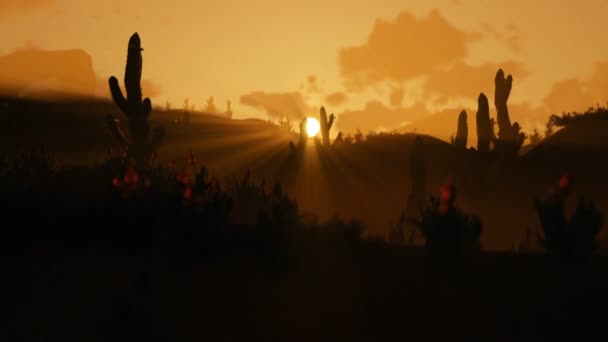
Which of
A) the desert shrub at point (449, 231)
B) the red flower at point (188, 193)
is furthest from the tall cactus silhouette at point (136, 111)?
the desert shrub at point (449, 231)

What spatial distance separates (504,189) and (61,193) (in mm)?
16009

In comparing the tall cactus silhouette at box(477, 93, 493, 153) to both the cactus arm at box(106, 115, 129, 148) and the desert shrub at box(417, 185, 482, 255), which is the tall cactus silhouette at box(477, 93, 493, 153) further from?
the desert shrub at box(417, 185, 482, 255)

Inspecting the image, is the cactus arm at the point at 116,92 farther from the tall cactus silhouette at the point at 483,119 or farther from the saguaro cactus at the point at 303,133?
the tall cactus silhouette at the point at 483,119

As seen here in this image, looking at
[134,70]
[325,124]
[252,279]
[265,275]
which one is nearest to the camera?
[252,279]

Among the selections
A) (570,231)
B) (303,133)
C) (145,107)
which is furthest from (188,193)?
(303,133)

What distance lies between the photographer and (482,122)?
2209 centimetres

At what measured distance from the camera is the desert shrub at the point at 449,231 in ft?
26.2

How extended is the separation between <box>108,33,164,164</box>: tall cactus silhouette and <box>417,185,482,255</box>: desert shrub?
35.2 feet

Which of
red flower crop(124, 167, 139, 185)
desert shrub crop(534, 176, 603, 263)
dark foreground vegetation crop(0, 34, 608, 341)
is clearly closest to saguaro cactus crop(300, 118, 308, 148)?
dark foreground vegetation crop(0, 34, 608, 341)

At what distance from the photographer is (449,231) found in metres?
8.05

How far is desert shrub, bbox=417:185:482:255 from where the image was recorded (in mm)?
7988

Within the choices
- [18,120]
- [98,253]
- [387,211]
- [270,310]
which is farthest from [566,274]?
[18,120]

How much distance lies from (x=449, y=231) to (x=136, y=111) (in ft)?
37.8

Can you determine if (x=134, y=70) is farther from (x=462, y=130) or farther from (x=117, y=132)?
(x=462, y=130)
